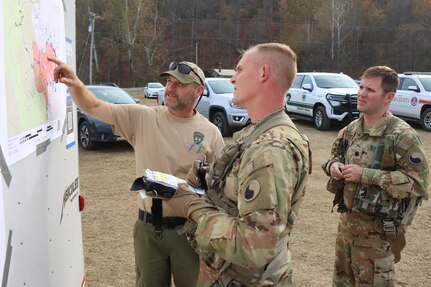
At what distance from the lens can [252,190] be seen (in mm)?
1478

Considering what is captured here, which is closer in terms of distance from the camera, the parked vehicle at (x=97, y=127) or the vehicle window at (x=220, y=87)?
the parked vehicle at (x=97, y=127)

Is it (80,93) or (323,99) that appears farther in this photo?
(323,99)

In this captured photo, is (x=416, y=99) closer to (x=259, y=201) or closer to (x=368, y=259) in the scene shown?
(x=368, y=259)

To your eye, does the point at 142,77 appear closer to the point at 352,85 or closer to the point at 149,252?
the point at 352,85

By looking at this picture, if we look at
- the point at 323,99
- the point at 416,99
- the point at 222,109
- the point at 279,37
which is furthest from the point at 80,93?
the point at 279,37

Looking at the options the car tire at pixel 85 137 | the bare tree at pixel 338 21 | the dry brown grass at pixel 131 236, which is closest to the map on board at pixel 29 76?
the dry brown grass at pixel 131 236

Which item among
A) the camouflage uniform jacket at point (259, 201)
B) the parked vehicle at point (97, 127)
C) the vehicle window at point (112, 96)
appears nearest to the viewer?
the camouflage uniform jacket at point (259, 201)

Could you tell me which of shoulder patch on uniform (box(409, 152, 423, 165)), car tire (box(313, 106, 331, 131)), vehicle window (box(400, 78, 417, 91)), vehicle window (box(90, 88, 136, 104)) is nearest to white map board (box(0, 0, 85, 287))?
shoulder patch on uniform (box(409, 152, 423, 165))

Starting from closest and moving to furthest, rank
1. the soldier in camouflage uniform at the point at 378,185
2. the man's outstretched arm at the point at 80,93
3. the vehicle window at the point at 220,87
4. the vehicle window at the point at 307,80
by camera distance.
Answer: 1. the man's outstretched arm at the point at 80,93
2. the soldier in camouflage uniform at the point at 378,185
3. the vehicle window at the point at 220,87
4. the vehicle window at the point at 307,80

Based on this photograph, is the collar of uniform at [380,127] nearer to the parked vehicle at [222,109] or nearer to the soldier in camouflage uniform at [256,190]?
the soldier in camouflage uniform at [256,190]

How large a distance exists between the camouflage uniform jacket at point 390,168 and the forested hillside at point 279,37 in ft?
167

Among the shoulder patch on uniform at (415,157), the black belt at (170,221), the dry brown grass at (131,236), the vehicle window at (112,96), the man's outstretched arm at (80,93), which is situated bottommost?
the dry brown grass at (131,236)

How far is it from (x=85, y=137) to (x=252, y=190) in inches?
369

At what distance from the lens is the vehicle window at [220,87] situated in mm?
12500
